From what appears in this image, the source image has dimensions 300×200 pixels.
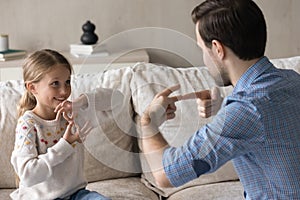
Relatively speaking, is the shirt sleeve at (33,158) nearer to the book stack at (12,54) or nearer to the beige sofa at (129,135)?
the beige sofa at (129,135)

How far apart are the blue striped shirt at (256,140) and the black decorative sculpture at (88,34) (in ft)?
6.94

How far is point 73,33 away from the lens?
373 cm

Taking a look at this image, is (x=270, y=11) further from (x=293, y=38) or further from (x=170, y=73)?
(x=170, y=73)

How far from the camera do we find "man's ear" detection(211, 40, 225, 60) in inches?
58.2

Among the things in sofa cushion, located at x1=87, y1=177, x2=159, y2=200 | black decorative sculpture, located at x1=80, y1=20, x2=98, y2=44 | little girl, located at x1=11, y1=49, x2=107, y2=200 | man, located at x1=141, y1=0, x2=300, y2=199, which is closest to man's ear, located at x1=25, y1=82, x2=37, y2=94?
little girl, located at x1=11, y1=49, x2=107, y2=200

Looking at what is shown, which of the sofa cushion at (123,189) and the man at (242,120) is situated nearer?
the man at (242,120)

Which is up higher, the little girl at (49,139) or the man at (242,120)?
the man at (242,120)

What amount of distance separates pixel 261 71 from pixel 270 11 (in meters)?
2.44

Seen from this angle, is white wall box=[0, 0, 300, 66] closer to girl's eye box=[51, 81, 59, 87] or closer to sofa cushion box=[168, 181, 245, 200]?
sofa cushion box=[168, 181, 245, 200]

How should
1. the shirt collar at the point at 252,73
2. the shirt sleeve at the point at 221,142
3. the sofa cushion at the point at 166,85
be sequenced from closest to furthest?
the shirt sleeve at the point at 221,142 → the shirt collar at the point at 252,73 → the sofa cushion at the point at 166,85

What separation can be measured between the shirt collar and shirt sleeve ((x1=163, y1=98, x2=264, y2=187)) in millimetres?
102

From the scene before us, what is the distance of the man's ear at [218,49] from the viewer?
58.2 inches

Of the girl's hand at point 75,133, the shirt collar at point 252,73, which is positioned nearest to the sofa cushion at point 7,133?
the girl's hand at point 75,133

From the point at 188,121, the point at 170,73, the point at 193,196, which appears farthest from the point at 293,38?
the point at 188,121
